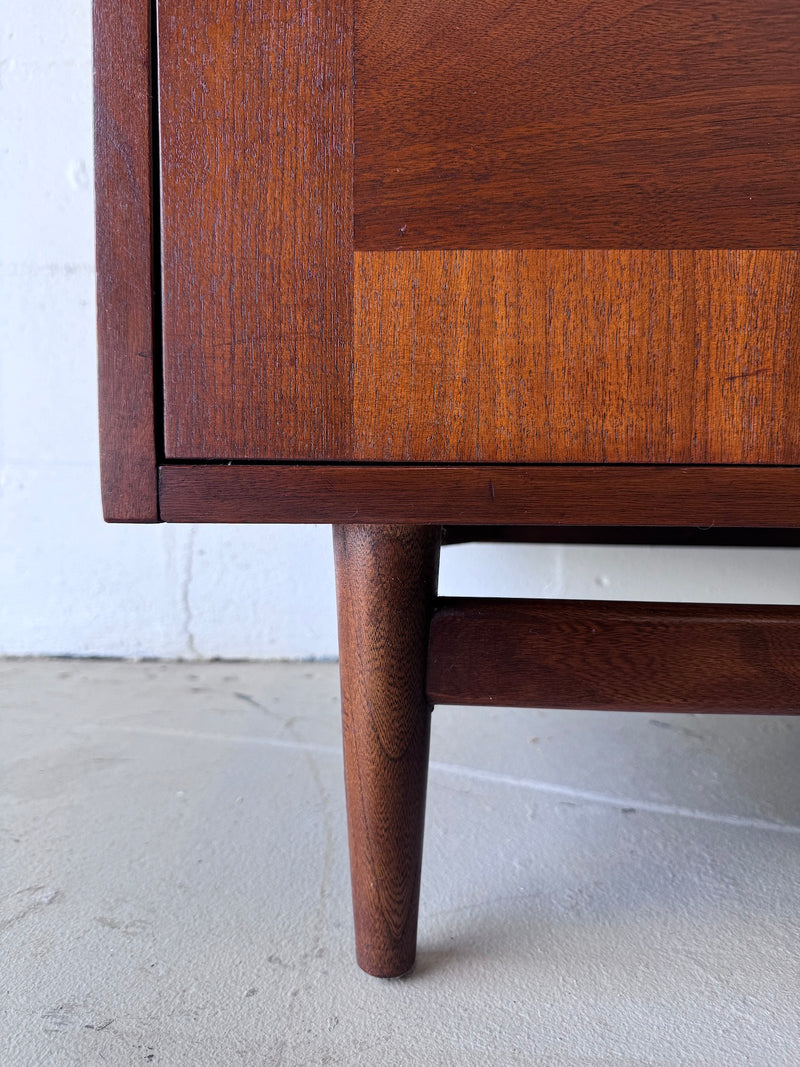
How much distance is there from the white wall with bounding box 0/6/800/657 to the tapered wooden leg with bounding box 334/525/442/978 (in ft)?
2.07

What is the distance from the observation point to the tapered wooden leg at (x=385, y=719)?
1.30 ft

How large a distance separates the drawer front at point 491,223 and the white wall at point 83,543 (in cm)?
71

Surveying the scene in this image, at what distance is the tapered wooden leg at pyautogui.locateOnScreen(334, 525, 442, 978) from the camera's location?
0.40m

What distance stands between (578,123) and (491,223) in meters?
0.05

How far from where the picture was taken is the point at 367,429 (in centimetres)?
35

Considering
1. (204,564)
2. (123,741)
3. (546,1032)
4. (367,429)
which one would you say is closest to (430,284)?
(367,429)

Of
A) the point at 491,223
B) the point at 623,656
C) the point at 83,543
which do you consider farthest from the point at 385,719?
the point at 83,543

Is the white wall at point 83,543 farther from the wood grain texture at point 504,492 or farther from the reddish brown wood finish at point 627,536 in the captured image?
the wood grain texture at point 504,492

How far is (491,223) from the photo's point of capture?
34 cm

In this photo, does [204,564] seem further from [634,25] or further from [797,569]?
[634,25]

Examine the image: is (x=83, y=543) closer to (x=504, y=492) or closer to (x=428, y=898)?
(x=428, y=898)

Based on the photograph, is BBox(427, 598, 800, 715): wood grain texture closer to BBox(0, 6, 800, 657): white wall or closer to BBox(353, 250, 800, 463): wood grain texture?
BBox(353, 250, 800, 463): wood grain texture

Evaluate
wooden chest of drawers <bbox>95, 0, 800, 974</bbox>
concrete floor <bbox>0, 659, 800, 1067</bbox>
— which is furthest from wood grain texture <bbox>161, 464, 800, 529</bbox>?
concrete floor <bbox>0, 659, 800, 1067</bbox>

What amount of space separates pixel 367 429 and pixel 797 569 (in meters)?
0.83
